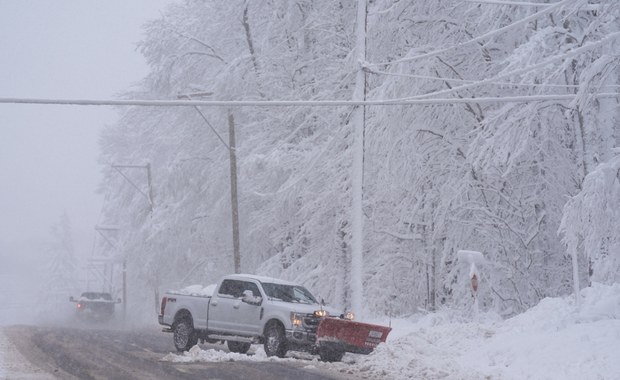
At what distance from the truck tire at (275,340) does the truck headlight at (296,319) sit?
43 centimetres

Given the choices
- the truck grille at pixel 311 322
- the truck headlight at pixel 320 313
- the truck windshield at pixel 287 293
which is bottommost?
the truck grille at pixel 311 322

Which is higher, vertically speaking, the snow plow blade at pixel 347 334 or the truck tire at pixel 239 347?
the snow plow blade at pixel 347 334

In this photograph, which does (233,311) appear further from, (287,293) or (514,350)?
(514,350)

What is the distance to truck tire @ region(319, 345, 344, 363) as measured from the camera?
655 inches

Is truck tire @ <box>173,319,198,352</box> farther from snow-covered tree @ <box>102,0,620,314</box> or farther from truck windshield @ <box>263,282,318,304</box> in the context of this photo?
snow-covered tree @ <box>102,0,620,314</box>

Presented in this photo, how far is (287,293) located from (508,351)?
240 inches

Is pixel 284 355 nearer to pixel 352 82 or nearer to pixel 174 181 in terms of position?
pixel 352 82

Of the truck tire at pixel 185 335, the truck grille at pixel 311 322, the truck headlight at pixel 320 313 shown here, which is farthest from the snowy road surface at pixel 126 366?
the truck headlight at pixel 320 313

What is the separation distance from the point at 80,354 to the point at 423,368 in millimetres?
7944

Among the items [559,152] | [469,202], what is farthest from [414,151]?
[559,152]

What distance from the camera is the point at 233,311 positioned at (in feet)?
62.5

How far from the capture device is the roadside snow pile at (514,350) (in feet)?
42.4

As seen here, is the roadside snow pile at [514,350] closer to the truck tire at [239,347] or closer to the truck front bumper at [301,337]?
the truck front bumper at [301,337]

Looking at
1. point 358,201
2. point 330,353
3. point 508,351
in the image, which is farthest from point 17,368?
Result: point 358,201
